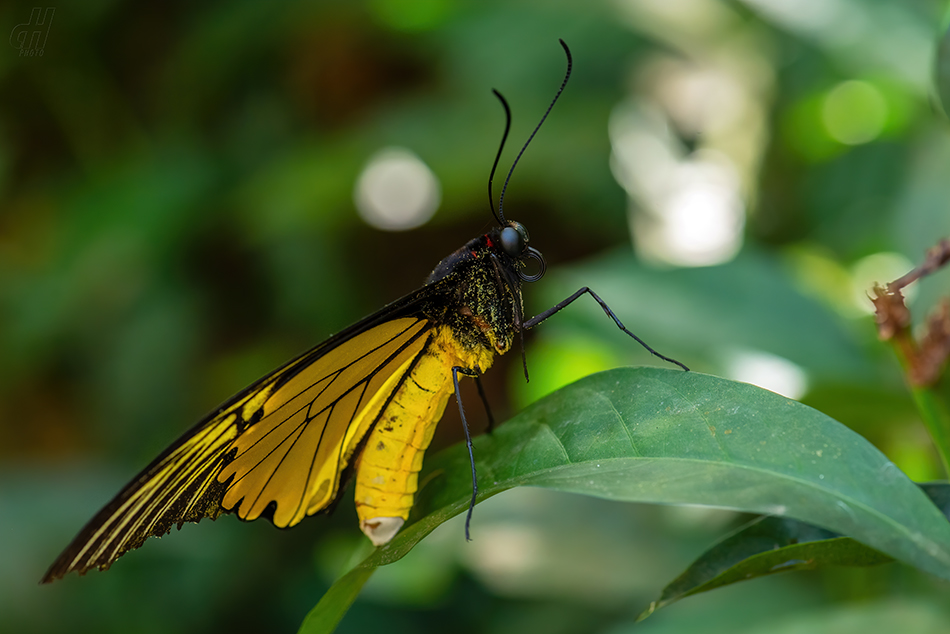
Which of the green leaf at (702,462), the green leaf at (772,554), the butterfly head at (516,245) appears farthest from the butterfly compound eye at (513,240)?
the green leaf at (772,554)

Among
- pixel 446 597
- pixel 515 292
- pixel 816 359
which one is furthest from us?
pixel 446 597

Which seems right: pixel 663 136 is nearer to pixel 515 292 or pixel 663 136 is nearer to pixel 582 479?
pixel 515 292

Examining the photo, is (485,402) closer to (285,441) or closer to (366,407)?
(366,407)

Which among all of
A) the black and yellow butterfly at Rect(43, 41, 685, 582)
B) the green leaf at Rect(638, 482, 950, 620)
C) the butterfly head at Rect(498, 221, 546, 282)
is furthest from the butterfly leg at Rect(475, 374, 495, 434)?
the green leaf at Rect(638, 482, 950, 620)

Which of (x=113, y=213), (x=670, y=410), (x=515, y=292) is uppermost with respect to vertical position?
(x=113, y=213)

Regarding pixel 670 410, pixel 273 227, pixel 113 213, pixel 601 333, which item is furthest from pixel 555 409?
pixel 113 213

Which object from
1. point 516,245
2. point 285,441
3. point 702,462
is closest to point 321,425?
point 285,441

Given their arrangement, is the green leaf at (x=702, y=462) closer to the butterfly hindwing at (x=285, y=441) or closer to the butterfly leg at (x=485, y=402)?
the butterfly leg at (x=485, y=402)

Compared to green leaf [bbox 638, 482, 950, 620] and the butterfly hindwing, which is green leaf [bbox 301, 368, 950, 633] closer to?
green leaf [bbox 638, 482, 950, 620]
